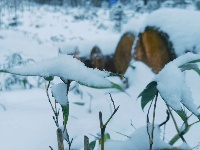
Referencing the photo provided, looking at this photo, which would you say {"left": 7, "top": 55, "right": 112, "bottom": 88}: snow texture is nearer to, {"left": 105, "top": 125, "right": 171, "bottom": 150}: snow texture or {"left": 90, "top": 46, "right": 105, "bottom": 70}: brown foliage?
{"left": 105, "top": 125, "right": 171, "bottom": 150}: snow texture

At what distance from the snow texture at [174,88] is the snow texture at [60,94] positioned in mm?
150

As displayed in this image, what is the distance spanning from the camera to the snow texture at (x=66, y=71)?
0.46m

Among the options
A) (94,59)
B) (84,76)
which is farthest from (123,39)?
(84,76)

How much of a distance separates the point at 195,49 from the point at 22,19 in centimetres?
926

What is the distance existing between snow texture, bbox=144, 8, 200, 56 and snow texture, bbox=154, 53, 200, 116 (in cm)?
139

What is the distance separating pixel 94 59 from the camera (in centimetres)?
373

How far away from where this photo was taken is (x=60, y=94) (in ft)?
1.73

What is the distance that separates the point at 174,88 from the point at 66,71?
0.54 ft

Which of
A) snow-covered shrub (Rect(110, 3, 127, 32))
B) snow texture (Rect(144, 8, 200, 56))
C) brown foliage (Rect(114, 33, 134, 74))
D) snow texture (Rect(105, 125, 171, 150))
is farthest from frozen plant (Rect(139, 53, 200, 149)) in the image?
snow-covered shrub (Rect(110, 3, 127, 32))

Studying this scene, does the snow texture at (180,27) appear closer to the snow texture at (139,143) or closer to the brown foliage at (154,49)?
the brown foliage at (154,49)

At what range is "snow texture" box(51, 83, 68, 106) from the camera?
52cm

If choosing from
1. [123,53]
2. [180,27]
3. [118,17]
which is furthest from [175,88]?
[118,17]

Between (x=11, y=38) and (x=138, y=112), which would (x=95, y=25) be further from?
(x=138, y=112)

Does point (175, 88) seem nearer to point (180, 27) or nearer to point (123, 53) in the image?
point (180, 27)
